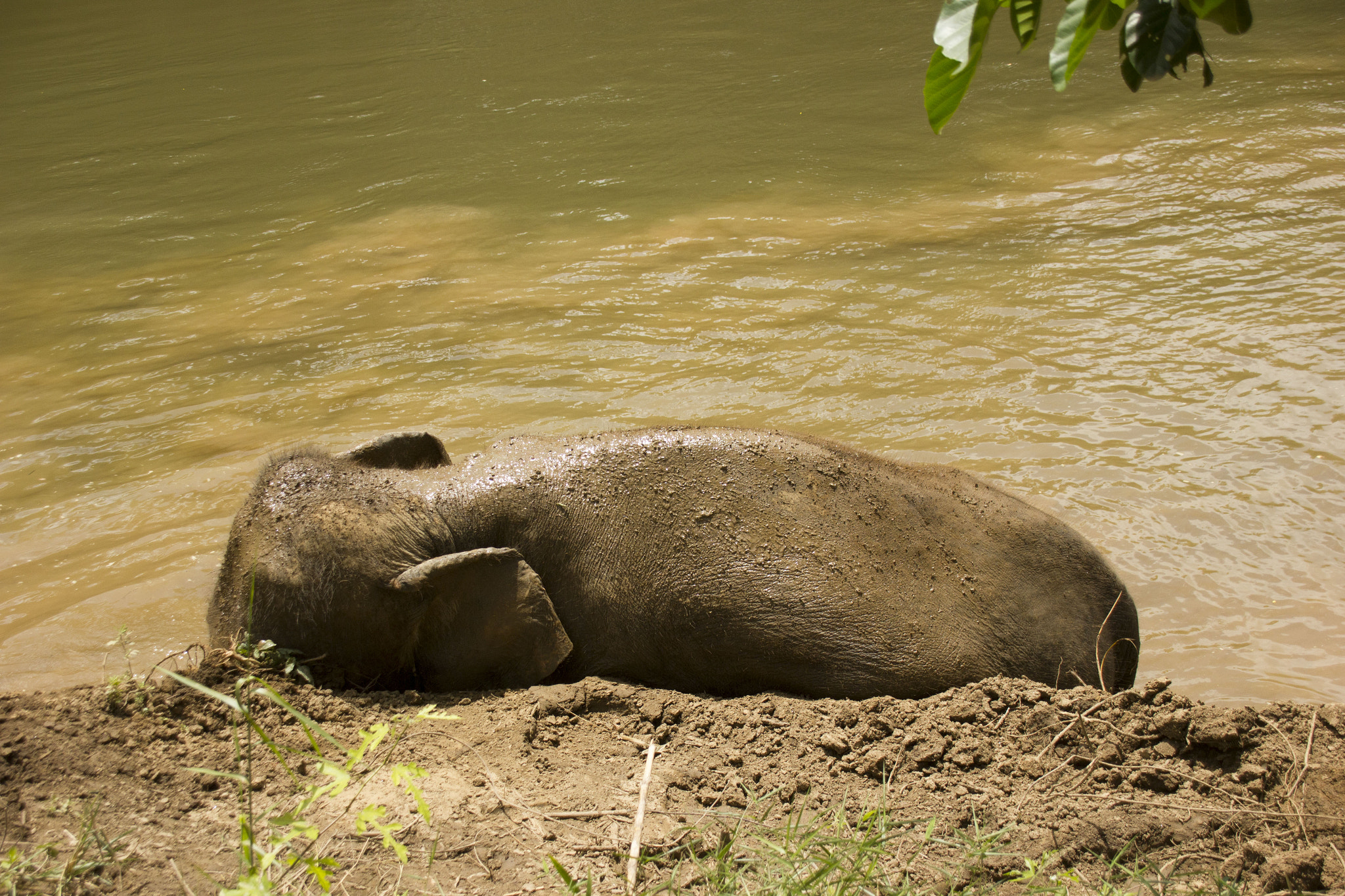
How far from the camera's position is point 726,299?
24.2ft

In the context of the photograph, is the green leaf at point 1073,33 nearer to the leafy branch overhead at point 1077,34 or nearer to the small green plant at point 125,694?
the leafy branch overhead at point 1077,34

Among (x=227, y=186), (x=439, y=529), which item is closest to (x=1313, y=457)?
(x=439, y=529)

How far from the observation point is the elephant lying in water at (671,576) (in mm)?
3367

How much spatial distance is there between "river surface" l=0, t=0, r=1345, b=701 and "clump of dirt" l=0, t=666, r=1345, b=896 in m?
1.25

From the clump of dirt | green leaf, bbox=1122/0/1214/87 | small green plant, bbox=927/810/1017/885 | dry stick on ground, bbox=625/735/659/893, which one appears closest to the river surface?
the clump of dirt

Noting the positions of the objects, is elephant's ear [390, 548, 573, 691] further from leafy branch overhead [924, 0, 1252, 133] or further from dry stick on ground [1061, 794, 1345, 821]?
leafy branch overhead [924, 0, 1252, 133]

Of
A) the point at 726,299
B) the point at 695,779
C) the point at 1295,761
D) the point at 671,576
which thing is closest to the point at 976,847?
the point at 695,779

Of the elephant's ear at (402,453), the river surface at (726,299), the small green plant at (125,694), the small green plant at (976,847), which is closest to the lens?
the small green plant at (976,847)

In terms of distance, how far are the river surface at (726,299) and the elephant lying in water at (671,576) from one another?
3.50ft


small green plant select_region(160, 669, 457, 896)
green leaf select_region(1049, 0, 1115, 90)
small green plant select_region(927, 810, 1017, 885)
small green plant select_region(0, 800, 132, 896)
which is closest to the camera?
green leaf select_region(1049, 0, 1115, 90)

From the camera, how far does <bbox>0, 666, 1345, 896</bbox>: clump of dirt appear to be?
2412 millimetres

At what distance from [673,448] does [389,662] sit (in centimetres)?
123

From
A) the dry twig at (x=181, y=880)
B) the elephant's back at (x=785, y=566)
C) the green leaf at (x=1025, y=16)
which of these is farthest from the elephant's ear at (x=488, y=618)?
the green leaf at (x=1025, y=16)

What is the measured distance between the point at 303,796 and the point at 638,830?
85 cm
